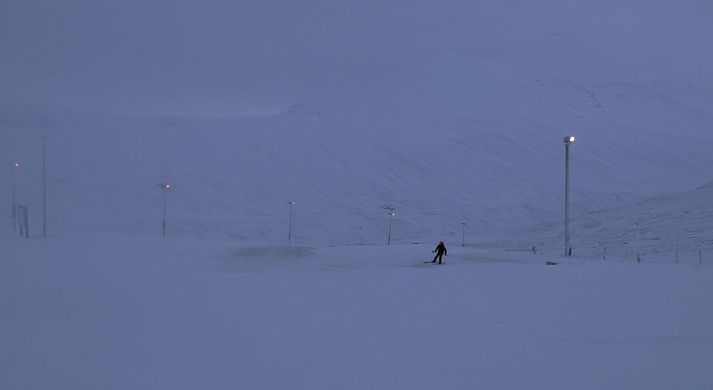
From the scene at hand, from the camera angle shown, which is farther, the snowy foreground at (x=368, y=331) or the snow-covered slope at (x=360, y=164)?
the snow-covered slope at (x=360, y=164)

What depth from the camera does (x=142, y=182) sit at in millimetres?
64125

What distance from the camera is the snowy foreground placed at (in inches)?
258

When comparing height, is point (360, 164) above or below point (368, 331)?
above

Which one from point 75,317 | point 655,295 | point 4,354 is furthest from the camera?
point 655,295

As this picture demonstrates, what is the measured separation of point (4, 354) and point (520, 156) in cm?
8130

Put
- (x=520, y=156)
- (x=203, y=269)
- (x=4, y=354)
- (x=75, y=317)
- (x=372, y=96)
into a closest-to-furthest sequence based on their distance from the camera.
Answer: (x=4, y=354) < (x=75, y=317) < (x=203, y=269) < (x=520, y=156) < (x=372, y=96)

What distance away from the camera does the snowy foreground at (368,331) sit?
21.5ft

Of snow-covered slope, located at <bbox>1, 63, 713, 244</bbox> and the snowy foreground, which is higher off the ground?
snow-covered slope, located at <bbox>1, 63, 713, 244</bbox>

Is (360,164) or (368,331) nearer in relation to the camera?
(368,331)

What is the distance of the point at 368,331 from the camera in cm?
831

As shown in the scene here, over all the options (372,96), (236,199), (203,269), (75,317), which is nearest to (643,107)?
(372,96)

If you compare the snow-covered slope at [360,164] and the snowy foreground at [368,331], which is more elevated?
the snow-covered slope at [360,164]

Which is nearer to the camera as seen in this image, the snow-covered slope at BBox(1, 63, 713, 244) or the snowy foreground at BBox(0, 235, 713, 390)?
the snowy foreground at BBox(0, 235, 713, 390)

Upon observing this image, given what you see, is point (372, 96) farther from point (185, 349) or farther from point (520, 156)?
point (185, 349)
